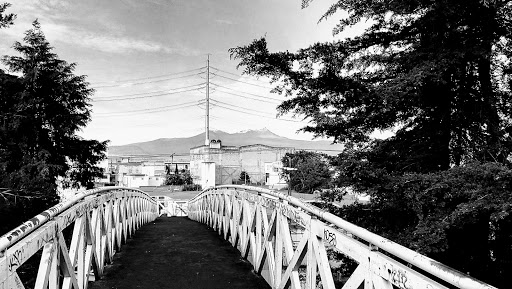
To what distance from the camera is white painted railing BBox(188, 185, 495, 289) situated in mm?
2021

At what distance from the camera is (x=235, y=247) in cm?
784

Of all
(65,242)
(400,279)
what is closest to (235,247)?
(65,242)

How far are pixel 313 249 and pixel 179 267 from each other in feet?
10.8

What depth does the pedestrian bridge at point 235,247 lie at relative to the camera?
235 centimetres

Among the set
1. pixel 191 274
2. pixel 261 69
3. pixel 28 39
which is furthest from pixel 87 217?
pixel 28 39

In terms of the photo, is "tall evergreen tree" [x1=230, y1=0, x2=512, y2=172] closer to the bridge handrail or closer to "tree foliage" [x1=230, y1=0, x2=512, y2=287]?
"tree foliage" [x1=230, y1=0, x2=512, y2=287]

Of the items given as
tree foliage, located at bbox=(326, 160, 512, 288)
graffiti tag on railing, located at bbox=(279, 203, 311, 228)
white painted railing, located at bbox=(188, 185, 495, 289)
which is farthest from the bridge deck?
tree foliage, located at bbox=(326, 160, 512, 288)

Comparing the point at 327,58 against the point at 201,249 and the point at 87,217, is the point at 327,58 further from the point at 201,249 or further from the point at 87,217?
the point at 87,217

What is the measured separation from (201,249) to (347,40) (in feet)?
18.6

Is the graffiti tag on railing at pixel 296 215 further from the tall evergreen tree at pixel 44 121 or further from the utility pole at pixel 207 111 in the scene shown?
the utility pole at pixel 207 111

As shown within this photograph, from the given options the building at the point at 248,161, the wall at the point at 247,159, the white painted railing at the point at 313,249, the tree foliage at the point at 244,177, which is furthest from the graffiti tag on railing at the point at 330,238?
the wall at the point at 247,159

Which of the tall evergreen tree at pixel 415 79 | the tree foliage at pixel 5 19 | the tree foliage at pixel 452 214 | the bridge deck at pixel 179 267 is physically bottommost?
the bridge deck at pixel 179 267

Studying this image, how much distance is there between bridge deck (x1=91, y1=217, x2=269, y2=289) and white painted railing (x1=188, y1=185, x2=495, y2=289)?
0.33 meters

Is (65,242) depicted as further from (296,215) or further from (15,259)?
(296,215)
